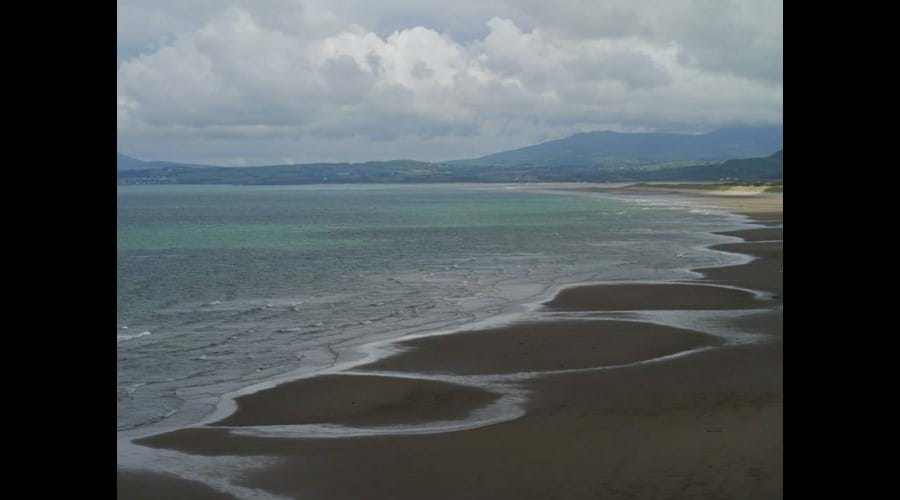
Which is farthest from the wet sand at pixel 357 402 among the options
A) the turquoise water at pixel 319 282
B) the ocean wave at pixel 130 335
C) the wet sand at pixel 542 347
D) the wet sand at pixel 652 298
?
the wet sand at pixel 652 298

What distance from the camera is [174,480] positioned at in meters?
8.50

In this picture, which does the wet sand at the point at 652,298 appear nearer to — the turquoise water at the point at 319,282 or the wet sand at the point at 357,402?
the turquoise water at the point at 319,282

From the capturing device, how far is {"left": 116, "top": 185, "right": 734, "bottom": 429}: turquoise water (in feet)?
48.8

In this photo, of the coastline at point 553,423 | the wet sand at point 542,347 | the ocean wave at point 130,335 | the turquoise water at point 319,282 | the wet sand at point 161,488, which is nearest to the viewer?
the coastline at point 553,423

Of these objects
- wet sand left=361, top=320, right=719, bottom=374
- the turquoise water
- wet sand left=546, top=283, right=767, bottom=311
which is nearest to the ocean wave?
the turquoise water

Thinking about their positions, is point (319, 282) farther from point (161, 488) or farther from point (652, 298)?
point (161, 488)

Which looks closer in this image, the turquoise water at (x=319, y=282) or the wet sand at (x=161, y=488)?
the wet sand at (x=161, y=488)

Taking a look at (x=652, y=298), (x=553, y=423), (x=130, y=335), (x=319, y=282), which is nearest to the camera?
(x=553, y=423)

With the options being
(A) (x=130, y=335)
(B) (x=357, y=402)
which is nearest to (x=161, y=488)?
(B) (x=357, y=402)

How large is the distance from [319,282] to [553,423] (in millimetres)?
18662

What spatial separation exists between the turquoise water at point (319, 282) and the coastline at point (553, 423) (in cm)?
182

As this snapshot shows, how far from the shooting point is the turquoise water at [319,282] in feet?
48.8

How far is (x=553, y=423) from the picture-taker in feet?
32.7

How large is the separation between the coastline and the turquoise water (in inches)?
71.5
